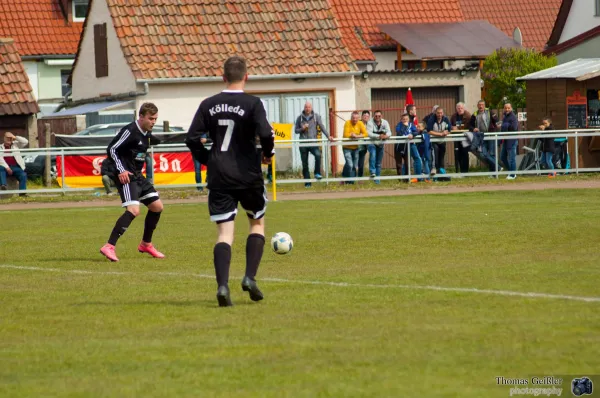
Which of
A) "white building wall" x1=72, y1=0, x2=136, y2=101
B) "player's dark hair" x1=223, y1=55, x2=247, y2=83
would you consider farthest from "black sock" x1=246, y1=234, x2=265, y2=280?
"white building wall" x1=72, y1=0, x2=136, y2=101

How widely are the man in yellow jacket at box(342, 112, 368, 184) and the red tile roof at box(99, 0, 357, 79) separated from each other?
7.64 metres

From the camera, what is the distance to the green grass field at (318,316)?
6605mm

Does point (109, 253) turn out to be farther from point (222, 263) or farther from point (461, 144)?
point (461, 144)

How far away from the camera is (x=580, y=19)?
44.3 metres

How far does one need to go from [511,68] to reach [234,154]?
35.0 m

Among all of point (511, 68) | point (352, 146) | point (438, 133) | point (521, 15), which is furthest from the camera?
point (521, 15)

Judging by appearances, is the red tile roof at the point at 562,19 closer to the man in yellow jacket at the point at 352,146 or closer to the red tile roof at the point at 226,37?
the red tile roof at the point at 226,37

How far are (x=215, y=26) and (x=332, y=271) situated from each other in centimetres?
2666

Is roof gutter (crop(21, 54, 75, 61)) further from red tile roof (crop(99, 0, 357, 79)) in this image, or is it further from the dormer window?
red tile roof (crop(99, 0, 357, 79))

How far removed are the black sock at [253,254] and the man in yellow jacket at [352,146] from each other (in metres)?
19.0

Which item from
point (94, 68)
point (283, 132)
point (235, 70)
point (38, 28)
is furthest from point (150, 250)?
point (38, 28)

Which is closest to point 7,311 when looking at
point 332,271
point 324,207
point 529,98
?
point 332,271

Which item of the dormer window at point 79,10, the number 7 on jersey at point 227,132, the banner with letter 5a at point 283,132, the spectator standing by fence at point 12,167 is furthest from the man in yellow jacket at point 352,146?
the dormer window at point 79,10

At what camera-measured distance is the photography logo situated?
19.6 feet
